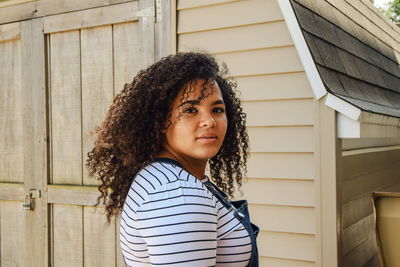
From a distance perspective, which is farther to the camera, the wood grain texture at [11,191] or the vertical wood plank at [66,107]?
the wood grain texture at [11,191]

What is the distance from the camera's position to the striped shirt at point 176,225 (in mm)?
1070

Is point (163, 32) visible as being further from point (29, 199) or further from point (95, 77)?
point (29, 199)

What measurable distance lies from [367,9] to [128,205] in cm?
450

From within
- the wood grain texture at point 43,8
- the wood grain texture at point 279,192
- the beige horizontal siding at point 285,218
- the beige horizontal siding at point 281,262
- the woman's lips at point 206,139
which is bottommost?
the beige horizontal siding at point 281,262

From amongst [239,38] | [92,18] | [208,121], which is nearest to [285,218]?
[239,38]

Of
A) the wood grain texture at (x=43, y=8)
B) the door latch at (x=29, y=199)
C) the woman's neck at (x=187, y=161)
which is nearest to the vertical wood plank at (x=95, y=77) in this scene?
the wood grain texture at (x=43, y=8)

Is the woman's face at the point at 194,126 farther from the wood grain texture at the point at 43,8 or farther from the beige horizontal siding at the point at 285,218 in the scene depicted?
the wood grain texture at the point at 43,8

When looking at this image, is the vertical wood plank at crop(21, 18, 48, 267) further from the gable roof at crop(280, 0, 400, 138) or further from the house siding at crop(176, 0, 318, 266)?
the gable roof at crop(280, 0, 400, 138)

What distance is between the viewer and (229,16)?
2.90 meters

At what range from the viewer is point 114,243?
3.32 metres

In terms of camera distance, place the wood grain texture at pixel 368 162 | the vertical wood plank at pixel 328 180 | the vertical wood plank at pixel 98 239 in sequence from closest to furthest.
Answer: the vertical wood plank at pixel 328 180 < the wood grain texture at pixel 368 162 < the vertical wood plank at pixel 98 239

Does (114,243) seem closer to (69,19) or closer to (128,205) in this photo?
(69,19)

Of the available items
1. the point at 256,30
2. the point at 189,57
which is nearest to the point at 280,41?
the point at 256,30

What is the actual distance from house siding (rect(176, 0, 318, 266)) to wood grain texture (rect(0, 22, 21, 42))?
1678 mm
